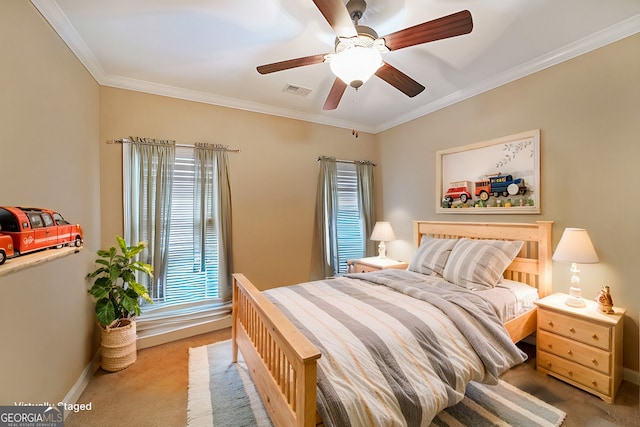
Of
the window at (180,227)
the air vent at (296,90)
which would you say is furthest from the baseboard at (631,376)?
the air vent at (296,90)

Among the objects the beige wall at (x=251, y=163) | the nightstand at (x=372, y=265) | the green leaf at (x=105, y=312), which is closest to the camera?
the beige wall at (x=251, y=163)

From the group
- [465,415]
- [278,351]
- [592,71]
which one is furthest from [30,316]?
[592,71]

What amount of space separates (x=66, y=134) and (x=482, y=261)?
343 centimetres

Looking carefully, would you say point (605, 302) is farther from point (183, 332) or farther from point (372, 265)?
point (183, 332)

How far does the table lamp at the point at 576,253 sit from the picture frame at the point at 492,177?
46 centimetres

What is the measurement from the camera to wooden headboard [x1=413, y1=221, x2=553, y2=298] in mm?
2357

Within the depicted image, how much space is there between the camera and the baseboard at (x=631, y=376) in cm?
198

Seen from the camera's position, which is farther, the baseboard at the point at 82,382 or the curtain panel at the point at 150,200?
the curtain panel at the point at 150,200

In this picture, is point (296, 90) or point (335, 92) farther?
point (296, 90)

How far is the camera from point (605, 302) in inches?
76.7

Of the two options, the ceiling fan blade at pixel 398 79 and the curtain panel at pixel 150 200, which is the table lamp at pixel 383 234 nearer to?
the ceiling fan blade at pixel 398 79

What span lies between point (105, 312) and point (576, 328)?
12.0 feet

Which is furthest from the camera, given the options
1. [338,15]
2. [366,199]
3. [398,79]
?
[366,199]

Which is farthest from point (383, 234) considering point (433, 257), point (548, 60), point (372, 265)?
point (548, 60)
